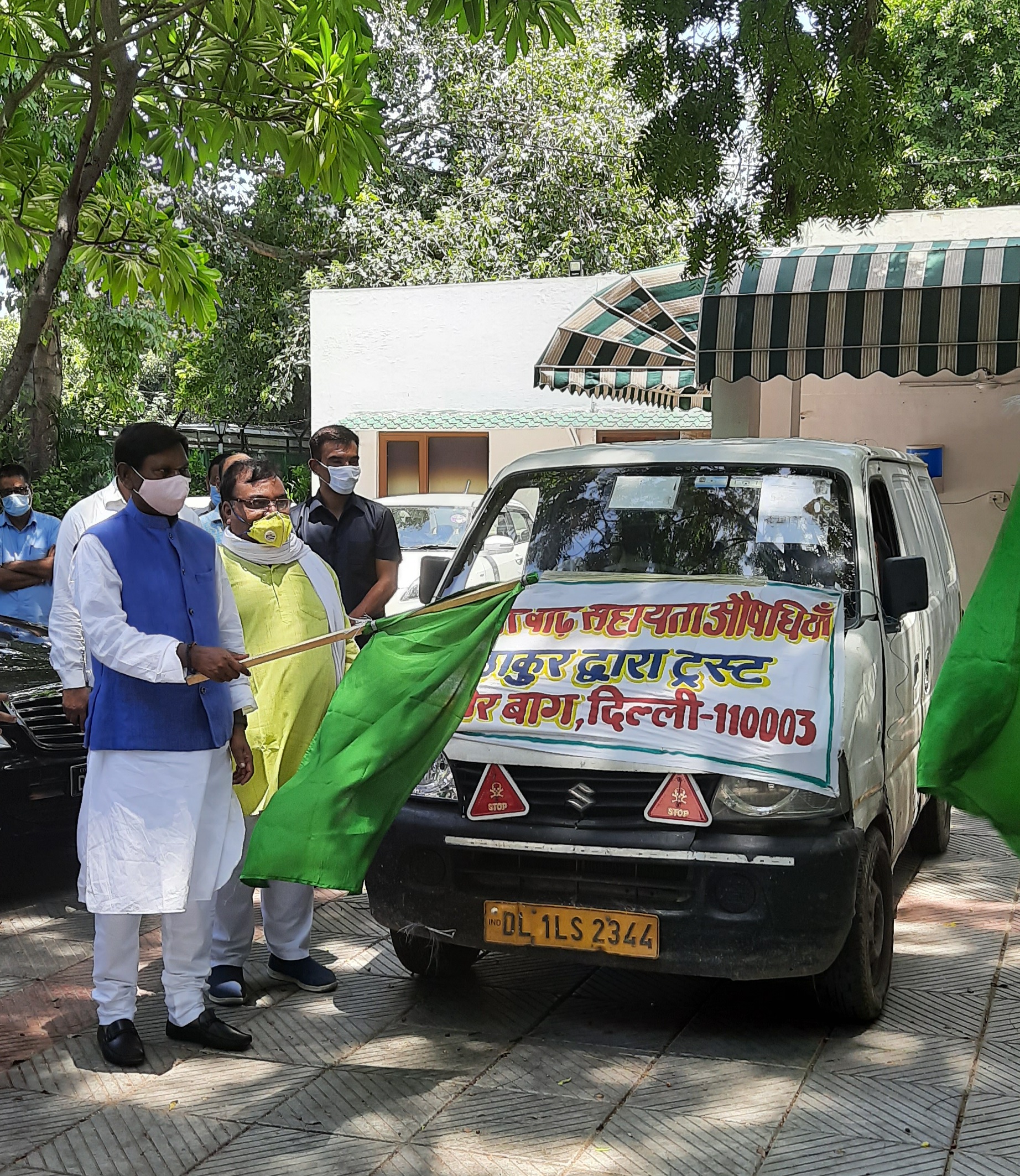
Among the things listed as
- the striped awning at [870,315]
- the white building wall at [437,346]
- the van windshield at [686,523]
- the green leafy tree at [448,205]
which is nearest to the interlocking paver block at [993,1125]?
the van windshield at [686,523]

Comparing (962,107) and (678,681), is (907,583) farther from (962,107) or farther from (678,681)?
(962,107)

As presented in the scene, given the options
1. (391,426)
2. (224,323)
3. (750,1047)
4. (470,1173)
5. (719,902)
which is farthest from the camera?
(224,323)

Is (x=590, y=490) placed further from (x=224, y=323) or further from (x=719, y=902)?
(x=224, y=323)

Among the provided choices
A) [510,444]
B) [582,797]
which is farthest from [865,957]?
[510,444]

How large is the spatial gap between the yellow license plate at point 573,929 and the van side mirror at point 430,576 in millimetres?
1863

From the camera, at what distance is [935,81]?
2780cm

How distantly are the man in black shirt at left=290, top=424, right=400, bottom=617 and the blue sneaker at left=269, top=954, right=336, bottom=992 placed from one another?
1.86 m

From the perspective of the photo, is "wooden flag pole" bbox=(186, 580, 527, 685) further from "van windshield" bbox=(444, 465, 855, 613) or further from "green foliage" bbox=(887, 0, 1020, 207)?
"green foliage" bbox=(887, 0, 1020, 207)

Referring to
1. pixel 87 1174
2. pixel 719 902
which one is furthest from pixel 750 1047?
pixel 87 1174

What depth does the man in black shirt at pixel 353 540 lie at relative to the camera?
6797 mm

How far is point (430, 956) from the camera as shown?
5.43m

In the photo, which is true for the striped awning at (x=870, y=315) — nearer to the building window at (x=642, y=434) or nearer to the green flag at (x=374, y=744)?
the green flag at (x=374, y=744)

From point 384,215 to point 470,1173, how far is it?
27.0m

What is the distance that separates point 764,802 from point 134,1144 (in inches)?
90.6
